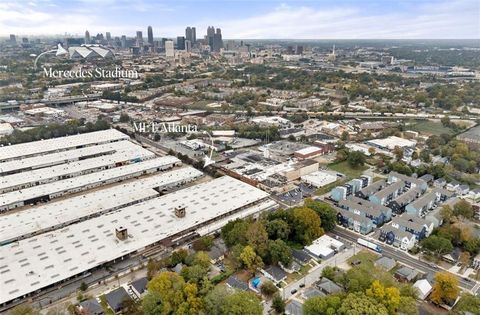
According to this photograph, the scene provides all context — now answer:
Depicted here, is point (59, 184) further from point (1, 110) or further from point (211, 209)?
point (1, 110)

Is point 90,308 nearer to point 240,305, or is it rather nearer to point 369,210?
point 240,305

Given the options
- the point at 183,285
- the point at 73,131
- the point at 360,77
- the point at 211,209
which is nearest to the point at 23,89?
the point at 73,131

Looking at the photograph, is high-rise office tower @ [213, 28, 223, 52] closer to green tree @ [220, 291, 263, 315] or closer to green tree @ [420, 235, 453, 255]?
green tree @ [420, 235, 453, 255]

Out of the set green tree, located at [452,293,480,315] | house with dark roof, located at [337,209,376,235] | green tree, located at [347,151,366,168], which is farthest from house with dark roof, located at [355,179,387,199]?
green tree, located at [452,293,480,315]

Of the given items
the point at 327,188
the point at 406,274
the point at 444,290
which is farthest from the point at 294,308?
the point at 327,188

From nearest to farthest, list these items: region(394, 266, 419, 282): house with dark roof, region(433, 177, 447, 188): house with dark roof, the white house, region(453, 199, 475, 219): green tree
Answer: the white house, region(394, 266, 419, 282): house with dark roof, region(453, 199, 475, 219): green tree, region(433, 177, 447, 188): house with dark roof

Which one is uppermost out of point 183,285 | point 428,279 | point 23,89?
point 23,89

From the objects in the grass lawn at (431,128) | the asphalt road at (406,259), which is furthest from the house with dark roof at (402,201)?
the grass lawn at (431,128)
